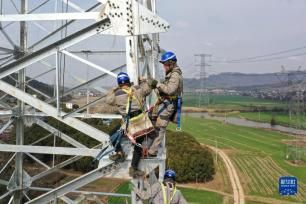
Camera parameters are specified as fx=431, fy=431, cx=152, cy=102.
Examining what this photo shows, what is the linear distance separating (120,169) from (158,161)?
72cm

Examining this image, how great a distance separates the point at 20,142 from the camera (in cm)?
1303

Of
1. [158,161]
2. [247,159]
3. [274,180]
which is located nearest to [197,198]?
[274,180]

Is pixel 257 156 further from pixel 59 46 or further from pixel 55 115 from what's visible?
pixel 59 46

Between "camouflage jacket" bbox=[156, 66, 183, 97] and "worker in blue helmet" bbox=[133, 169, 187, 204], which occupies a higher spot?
"camouflage jacket" bbox=[156, 66, 183, 97]

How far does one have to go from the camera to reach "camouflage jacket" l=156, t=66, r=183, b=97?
23.7 ft

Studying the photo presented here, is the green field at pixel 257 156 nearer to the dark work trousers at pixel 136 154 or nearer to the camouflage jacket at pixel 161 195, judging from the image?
the dark work trousers at pixel 136 154

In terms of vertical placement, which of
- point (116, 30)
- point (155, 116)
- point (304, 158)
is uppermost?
point (116, 30)

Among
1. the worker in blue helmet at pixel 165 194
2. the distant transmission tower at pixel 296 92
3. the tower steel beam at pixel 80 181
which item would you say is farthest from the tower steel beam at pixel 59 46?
the distant transmission tower at pixel 296 92

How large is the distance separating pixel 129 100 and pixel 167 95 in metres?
0.68

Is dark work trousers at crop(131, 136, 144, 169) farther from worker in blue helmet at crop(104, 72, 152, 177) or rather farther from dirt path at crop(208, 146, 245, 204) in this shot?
dirt path at crop(208, 146, 245, 204)

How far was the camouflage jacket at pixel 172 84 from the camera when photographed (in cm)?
724

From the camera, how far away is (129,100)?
7.22 m

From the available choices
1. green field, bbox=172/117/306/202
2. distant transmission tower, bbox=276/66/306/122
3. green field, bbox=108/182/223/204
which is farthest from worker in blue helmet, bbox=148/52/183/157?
distant transmission tower, bbox=276/66/306/122

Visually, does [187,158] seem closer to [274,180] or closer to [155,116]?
[274,180]
